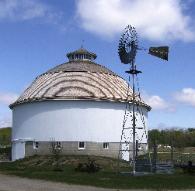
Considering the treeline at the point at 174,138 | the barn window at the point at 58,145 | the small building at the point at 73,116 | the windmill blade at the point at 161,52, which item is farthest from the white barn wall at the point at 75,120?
the treeline at the point at 174,138

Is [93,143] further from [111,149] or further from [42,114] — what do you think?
[42,114]

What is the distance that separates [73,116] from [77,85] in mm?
3965

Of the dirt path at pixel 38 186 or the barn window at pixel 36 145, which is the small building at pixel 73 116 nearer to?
the barn window at pixel 36 145

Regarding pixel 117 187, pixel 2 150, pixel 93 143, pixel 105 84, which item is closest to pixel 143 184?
pixel 117 187

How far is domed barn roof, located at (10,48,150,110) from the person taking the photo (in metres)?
55.9

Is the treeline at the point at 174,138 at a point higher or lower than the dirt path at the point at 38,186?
higher

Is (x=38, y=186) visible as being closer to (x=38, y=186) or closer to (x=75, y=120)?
(x=38, y=186)

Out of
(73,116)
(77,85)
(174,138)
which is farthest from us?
(174,138)

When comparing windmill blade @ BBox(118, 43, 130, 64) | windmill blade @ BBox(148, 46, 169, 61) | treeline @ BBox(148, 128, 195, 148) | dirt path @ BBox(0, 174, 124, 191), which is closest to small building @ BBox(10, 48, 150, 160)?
windmill blade @ BBox(118, 43, 130, 64)

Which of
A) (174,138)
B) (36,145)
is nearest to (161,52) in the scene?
(36,145)

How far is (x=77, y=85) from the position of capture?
57094mm

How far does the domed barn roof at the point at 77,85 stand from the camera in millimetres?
55894

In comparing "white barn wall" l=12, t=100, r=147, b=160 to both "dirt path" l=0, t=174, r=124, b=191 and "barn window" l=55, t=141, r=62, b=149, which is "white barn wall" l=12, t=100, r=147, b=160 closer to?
"barn window" l=55, t=141, r=62, b=149

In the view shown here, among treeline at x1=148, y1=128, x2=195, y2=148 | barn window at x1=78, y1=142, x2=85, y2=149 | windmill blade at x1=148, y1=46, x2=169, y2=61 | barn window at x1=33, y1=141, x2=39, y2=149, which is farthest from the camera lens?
treeline at x1=148, y1=128, x2=195, y2=148
